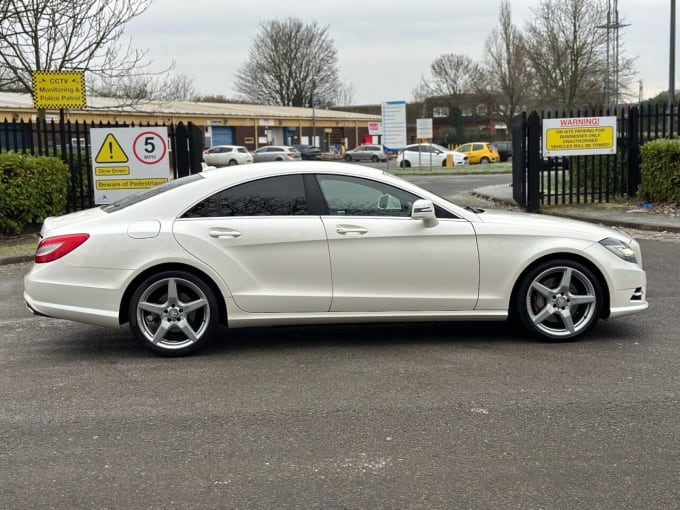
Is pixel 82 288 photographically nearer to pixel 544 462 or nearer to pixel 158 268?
pixel 158 268

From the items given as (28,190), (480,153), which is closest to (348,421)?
(28,190)

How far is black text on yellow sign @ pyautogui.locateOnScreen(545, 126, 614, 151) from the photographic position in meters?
15.7

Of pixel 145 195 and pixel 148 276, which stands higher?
pixel 145 195

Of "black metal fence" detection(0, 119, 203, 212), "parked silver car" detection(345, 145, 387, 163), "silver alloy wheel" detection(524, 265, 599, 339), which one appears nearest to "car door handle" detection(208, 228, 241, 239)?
"silver alloy wheel" detection(524, 265, 599, 339)

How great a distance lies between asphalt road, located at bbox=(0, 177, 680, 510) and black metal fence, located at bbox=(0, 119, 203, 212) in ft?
27.4

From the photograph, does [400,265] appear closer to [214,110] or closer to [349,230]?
[349,230]

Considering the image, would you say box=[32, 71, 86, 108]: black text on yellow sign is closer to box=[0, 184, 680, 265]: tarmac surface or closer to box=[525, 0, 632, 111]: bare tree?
box=[0, 184, 680, 265]: tarmac surface

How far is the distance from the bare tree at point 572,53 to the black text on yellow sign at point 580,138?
3268cm

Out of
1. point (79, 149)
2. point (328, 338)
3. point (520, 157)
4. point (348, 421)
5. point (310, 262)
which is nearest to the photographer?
point (348, 421)

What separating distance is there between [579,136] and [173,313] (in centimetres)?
1184

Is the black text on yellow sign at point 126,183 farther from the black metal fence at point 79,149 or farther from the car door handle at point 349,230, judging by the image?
the car door handle at point 349,230

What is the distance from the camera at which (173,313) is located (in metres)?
5.93

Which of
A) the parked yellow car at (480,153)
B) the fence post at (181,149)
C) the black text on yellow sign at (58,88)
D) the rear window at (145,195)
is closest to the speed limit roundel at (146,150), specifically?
the fence post at (181,149)

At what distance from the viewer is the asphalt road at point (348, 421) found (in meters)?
3.69
